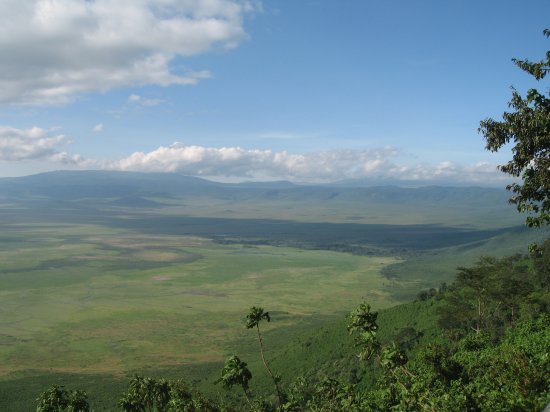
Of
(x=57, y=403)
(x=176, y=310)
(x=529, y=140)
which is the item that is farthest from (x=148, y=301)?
(x=529, y=140)

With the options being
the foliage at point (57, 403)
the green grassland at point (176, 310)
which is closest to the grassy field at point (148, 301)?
the green grassland at point (176, 310)

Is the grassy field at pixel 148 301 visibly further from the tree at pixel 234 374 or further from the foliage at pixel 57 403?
the tree at pixel 234 374

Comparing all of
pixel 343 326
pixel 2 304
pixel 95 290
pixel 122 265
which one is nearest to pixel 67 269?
pixel 122 265

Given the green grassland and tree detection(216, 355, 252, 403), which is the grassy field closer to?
the green grassland

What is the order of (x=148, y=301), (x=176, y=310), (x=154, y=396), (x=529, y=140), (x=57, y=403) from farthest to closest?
(x=148, y=301)
(x=176, y=310)
(x=154, y=396)
(x=57, y=403)
(x=529, y=140)

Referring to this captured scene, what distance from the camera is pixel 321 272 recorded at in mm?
167625

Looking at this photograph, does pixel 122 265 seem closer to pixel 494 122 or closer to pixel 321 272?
pixel 321 272

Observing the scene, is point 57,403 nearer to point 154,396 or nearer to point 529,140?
point 154,396

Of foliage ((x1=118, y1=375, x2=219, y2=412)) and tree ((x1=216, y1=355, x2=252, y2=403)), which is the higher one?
tree ((x1=216, y1=355, x2=252, y2=403))

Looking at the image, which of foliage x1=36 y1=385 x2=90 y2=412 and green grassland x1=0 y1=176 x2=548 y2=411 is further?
green grassland x1=0 y1=176 x2=548 y2=411

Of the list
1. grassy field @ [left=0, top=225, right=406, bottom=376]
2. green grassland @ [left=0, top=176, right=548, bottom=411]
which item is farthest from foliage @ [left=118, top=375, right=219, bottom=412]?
grassy field @ [left=0, top=225, right=406, bottom=376]

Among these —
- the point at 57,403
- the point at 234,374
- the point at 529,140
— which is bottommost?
the point at 57,403

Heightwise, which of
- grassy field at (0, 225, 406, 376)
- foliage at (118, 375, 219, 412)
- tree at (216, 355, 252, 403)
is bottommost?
grassy field at (0, 225, 406, 376)

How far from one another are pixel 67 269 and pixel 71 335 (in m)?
82.2
